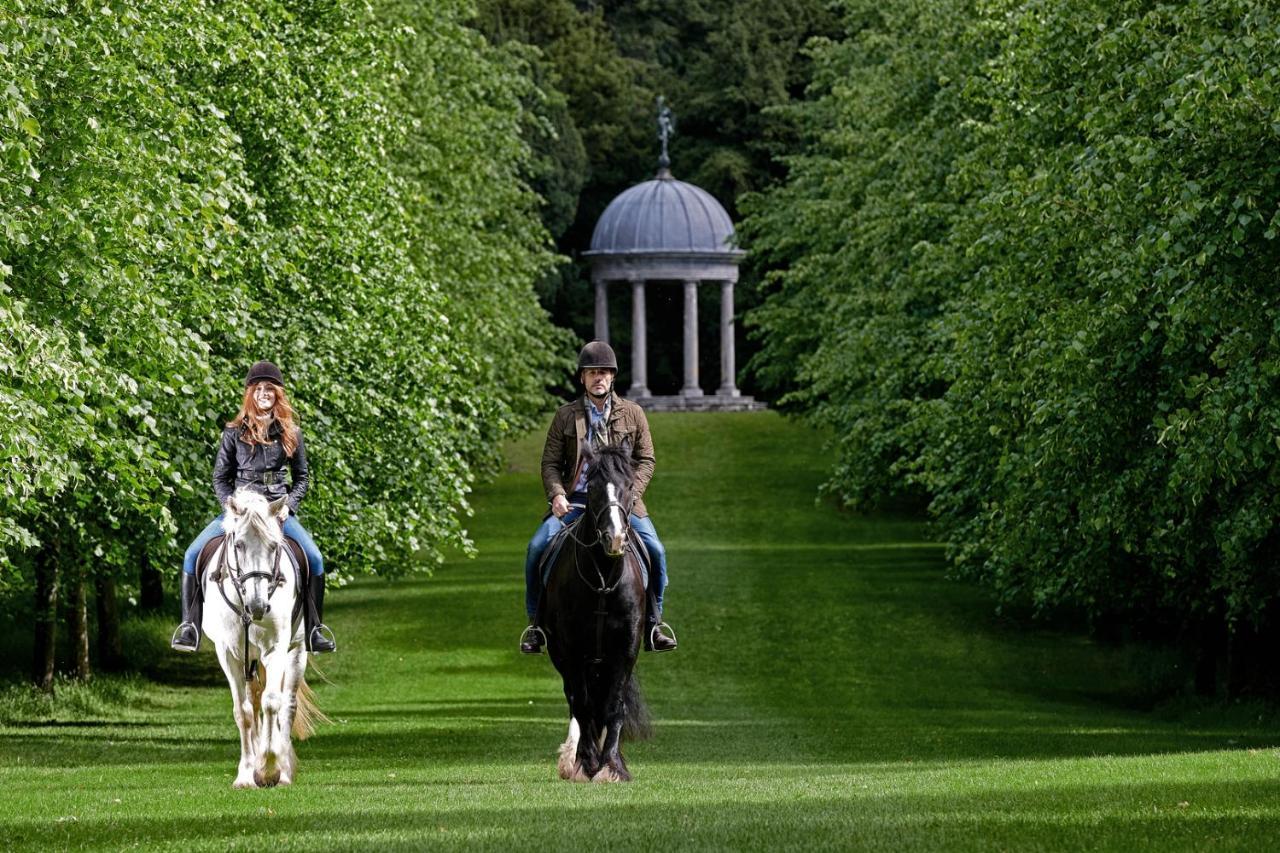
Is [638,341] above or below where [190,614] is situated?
above

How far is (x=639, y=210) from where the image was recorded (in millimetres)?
79125

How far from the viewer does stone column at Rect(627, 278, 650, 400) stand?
78.2 m

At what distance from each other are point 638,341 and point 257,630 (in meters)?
63.6

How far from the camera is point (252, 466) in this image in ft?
49.1

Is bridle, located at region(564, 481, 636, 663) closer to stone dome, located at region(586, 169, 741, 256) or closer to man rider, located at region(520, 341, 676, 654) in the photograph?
man rider, located at region(520, 341, 676, 654)

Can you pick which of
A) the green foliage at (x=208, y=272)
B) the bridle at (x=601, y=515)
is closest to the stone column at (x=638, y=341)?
the green foliage at (x=208, y=272)

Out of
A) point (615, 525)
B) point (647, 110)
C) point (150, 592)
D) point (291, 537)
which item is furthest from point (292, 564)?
point (647, 110)

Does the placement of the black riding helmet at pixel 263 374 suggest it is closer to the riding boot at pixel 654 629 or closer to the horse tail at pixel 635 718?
the riding boot at pixel 654 629

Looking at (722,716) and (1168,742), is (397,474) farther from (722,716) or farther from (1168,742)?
(1168,742)

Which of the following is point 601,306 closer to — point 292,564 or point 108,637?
point 108,637

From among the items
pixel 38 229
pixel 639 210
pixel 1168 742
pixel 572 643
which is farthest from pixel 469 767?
pixel 639 210

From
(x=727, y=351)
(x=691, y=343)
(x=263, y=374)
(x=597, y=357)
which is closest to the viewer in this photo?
(x=597, y=357)

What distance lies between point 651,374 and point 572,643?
70.0 meters

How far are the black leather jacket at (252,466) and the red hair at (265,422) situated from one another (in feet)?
0.13
